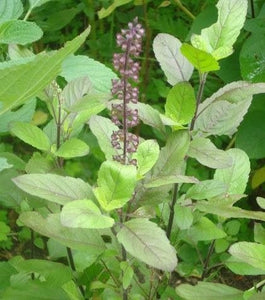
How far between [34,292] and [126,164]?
359 millimetres

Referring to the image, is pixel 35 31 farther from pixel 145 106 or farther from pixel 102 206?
pixel 102 206

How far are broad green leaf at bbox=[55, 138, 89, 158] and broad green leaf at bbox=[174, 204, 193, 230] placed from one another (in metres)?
0.17

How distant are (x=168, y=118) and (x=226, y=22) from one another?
0.55 feet

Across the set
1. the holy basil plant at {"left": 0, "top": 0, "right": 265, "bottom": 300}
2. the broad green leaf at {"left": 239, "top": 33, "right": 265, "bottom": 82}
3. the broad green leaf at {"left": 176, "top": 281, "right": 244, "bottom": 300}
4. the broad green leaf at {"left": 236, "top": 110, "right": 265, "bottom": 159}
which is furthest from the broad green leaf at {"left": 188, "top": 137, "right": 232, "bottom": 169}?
the broad green leaf at {"left": 236, "top": 110, "right": 265, "bottom": 159}

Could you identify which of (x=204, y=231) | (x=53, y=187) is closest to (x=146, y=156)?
(x=53, y=187)

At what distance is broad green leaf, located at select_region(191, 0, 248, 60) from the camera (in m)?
0.93

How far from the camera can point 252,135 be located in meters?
1.84

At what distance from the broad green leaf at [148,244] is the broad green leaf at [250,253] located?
0.52ft

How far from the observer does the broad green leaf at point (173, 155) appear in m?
0.89

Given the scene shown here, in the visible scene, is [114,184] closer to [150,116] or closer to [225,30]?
[150,116]

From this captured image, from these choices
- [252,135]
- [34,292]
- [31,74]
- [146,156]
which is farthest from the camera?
[252,135]

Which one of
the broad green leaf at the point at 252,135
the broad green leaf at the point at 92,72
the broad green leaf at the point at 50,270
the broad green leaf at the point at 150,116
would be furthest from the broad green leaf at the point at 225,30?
the broad green leaf at the point at 252,135

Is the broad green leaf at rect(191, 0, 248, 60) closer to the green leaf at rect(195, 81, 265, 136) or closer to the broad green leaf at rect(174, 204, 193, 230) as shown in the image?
the green leaf at rect(195, 81, 265, 136)

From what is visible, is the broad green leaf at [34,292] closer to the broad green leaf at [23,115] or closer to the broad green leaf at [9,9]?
the broad green leaf at [23,115]
